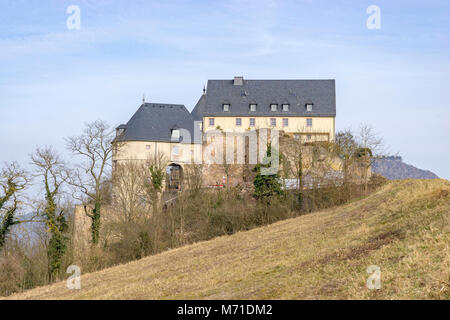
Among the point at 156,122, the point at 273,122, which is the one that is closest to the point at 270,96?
the point at 273,122

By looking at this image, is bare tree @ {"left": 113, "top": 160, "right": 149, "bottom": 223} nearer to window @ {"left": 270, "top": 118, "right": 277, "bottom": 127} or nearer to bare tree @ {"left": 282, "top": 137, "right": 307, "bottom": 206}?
bare tree @ {"left": 282, "top": 137, "right": 307, "bottom": 206}

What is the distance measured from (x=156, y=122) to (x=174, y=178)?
978cm

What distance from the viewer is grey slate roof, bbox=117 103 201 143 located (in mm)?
70750

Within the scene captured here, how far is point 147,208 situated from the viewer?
193 feet

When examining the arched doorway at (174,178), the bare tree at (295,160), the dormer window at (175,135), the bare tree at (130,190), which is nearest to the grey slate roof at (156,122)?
the dormer window at (175,135)

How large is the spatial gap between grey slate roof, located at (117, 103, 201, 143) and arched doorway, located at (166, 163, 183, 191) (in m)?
3.97

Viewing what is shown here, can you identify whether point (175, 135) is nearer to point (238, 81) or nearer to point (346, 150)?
point (238, 81)

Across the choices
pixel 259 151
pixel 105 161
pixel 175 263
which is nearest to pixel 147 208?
pixel 105 161

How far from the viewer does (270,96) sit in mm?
75250

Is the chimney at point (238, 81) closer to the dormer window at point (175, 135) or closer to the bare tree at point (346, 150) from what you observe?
the dormer window at point (175, 135)

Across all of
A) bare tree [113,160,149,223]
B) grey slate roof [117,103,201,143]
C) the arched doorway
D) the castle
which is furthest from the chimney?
bare tree [113,160,149,223]

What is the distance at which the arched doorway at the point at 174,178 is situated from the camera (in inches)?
2505
